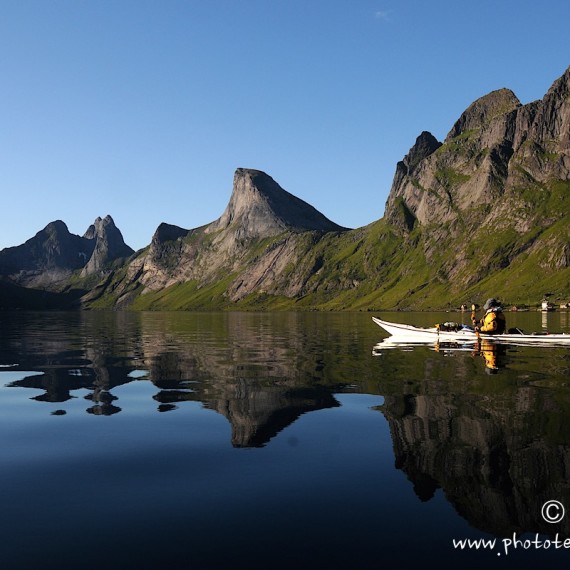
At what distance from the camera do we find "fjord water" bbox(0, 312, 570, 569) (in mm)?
11766

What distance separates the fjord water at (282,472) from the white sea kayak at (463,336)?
24.9 metres

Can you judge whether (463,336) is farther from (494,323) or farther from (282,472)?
(282,472)

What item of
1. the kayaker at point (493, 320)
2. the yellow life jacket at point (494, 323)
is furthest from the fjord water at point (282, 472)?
the yellow life jacket at point (494, 323)

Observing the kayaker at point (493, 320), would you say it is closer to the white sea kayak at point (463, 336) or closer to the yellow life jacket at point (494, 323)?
the yellow life jacket at point (494, 323)

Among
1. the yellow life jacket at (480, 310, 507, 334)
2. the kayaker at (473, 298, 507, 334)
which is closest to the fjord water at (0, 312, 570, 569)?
the kayaker at (473, 298, 507, 334)

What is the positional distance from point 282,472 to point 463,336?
51857mm

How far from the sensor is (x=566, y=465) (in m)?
16.7

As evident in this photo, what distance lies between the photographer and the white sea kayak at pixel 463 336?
194 feet

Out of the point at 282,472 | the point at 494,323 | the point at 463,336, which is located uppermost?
the point at 494,323

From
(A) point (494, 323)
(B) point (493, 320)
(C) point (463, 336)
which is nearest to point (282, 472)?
(B) point (493, 320)

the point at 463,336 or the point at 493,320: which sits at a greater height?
the point at 493,320

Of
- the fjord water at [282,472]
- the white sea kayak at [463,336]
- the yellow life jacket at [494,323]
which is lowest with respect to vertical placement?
the white sea kayak at [463,336]

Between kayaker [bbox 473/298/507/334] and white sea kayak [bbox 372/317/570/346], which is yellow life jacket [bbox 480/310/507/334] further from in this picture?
white sea kayak [bbox 372/317/570/346]

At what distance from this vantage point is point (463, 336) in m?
64.1
